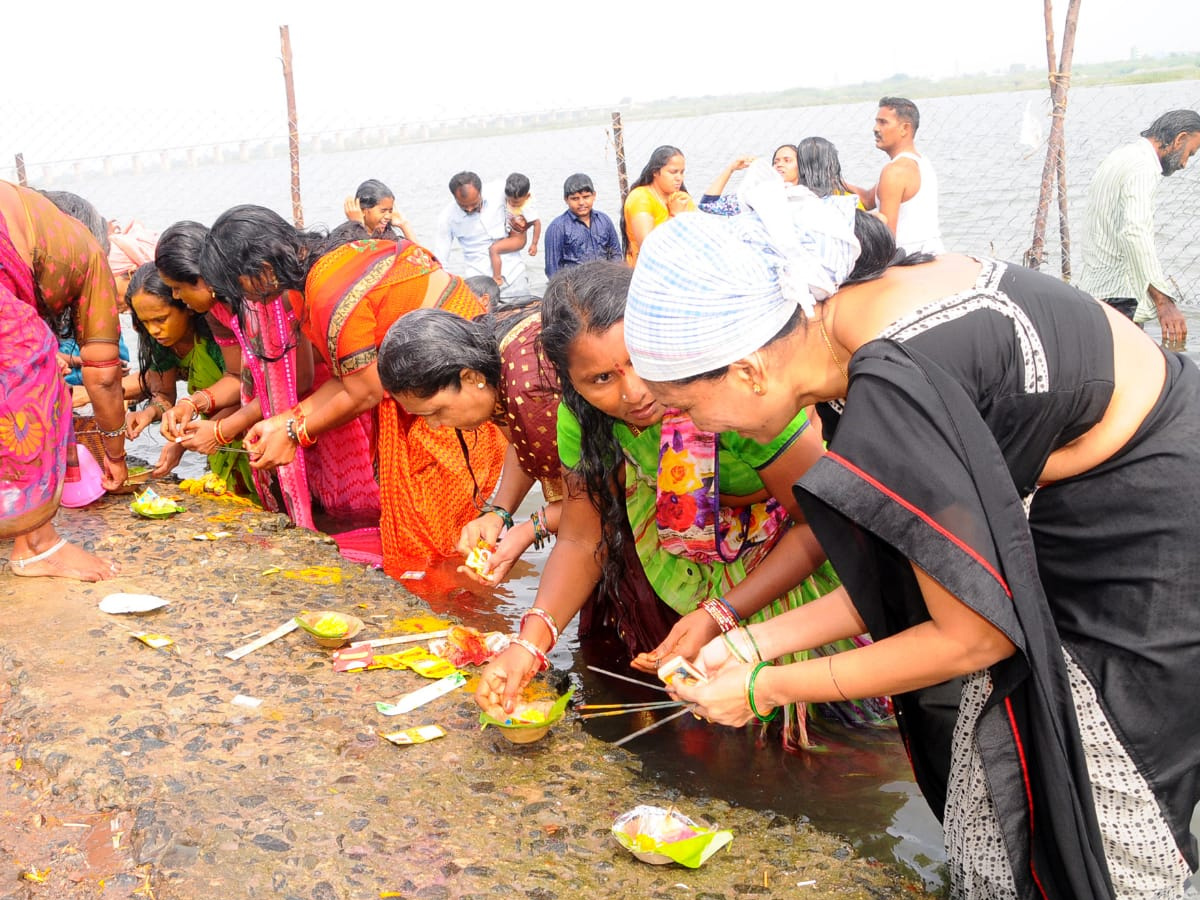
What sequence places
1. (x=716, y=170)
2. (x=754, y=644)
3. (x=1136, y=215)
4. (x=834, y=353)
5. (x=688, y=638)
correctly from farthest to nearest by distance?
(x=716, y=170) < (x=1136, y=215) < (x=688, y=638) < (x=754, y=644) < (x=834, y=353)

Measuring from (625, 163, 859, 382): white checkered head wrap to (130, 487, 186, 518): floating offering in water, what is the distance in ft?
12.1

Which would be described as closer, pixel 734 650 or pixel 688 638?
pixel 734 650

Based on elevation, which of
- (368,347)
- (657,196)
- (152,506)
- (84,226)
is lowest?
(152,506)

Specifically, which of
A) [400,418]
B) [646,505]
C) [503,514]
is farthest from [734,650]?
[400,418]

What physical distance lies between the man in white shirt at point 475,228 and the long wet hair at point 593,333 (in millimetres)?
6937

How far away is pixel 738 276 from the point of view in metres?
1.80

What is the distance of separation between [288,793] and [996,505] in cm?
190

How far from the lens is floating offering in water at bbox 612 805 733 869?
2422mm

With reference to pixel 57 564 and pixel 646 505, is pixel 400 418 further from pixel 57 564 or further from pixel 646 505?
pixel 646 505

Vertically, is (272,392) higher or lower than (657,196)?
lower

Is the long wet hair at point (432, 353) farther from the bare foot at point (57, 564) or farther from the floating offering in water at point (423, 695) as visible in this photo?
the bare foot at point (57, 564)

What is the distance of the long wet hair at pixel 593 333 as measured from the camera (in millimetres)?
2586

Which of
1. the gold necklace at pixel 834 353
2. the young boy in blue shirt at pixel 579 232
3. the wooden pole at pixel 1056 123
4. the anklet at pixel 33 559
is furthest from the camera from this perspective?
the young boy in blue shirt at pixel 579 232

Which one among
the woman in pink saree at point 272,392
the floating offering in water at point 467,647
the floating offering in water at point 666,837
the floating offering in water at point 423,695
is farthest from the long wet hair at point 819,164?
the floating offering in water at point 666,837
